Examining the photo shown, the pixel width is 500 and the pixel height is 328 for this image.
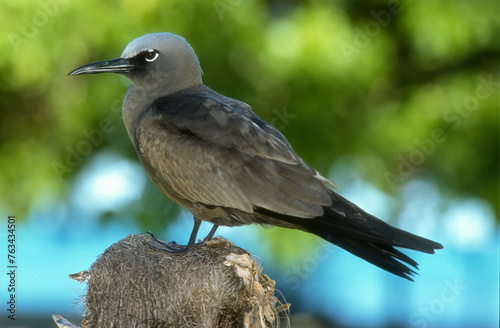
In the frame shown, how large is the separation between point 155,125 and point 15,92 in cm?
457

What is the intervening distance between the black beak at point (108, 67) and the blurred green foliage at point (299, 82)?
2820 mm

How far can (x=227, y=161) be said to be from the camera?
3510 mm

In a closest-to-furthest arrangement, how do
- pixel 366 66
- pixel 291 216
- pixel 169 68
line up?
1. pixel 291 216
2. pixel 169 68
3. pixel 366 66

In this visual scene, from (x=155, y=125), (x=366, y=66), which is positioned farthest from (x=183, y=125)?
(x=366, y=66)

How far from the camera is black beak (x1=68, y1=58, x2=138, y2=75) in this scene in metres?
3.76

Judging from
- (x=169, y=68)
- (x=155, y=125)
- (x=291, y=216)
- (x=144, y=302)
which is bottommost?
(x=144, y=302)

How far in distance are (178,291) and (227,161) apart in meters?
0.73

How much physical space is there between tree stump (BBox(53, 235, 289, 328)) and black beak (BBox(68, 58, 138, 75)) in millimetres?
1043

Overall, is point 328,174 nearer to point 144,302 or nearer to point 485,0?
point 485,0

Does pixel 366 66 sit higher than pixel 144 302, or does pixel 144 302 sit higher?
pixel 366 66

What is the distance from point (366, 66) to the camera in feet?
22.6

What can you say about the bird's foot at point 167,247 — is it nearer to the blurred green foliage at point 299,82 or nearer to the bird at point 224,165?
the bird at point 224,165

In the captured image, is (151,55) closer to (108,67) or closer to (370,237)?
(108,67)

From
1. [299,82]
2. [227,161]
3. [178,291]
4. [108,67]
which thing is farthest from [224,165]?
[299,82]
